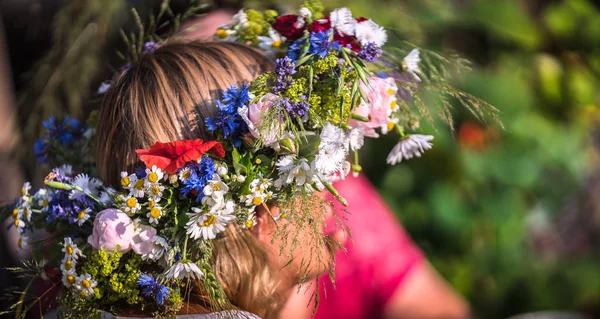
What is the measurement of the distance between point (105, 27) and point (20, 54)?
115 centimetres

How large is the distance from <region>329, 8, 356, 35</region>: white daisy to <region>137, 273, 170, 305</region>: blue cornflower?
60 cm

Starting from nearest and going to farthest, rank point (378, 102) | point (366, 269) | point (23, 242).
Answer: point (378, 102), point (23, 242), point (366, 269)

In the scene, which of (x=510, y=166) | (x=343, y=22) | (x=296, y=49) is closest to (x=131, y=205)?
(x=296, y=49)

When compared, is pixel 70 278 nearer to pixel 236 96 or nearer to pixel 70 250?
pixel 70 250

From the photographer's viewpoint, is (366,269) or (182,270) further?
(366,269)

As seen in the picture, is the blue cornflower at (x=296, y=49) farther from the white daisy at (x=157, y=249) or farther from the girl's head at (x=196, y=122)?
the white daisy at (x=157, y=249)

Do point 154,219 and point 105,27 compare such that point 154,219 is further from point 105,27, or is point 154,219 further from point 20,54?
point 20,54

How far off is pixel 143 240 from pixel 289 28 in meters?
0.51

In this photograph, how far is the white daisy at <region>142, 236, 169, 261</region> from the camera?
3.57 ft

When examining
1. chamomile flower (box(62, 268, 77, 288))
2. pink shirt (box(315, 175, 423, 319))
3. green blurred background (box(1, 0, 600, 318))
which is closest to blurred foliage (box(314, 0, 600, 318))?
green blurred background (box(1, 0, 600, 318))

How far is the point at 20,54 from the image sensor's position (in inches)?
114

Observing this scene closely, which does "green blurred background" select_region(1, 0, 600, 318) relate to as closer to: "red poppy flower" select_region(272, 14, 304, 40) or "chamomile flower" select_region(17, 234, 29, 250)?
"red poppy flower" select_region(272, 14, 304, 40)

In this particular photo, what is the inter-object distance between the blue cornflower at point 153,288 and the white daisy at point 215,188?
0.64ft

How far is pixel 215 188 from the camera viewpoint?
105 centimetres
